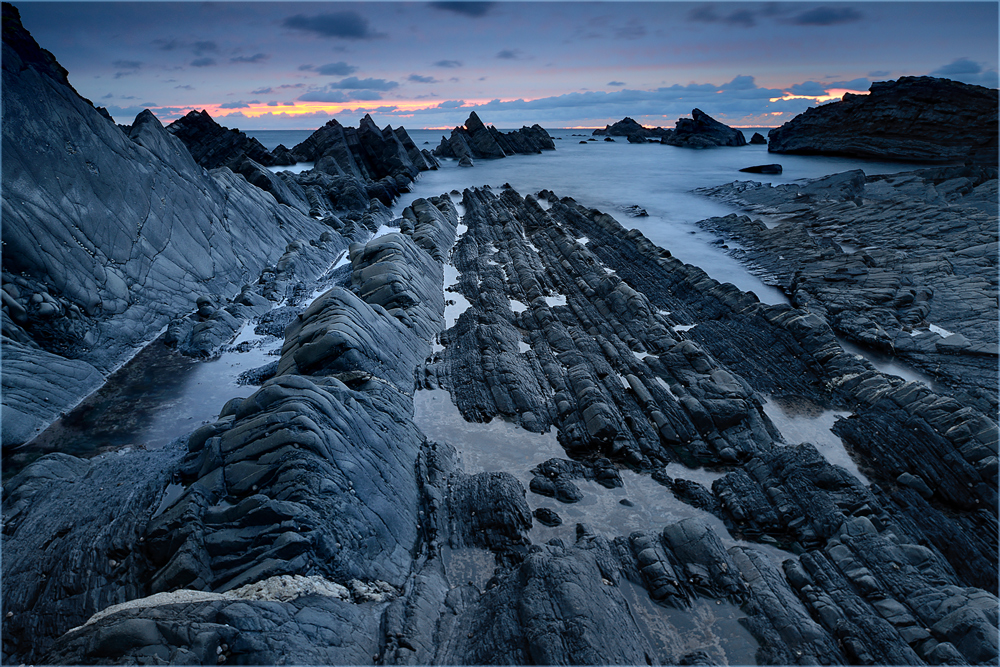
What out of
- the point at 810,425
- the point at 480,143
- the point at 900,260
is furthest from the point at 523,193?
the point at 480,143

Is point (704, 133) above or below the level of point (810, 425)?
above

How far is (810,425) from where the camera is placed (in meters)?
10.9

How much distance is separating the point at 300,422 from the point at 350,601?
116 inches

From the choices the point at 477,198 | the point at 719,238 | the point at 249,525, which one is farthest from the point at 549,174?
the point at 249,525

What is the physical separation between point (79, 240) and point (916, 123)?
260 ft

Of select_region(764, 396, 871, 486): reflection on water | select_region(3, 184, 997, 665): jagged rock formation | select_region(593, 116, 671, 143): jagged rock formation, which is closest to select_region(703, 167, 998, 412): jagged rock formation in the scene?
select_region(764, 396, 871, 486): reflection on water

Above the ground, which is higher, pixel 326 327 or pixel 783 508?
pixel 326 327

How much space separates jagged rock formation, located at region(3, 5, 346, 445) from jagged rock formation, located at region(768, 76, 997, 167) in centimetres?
6846

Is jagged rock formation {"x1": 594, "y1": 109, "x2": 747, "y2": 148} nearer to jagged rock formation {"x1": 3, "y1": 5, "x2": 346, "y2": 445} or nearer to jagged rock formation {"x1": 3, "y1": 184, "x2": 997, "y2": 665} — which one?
jagged rock formation {"x1": 3, "y1": 184, "x2": 997, "y2": 665}

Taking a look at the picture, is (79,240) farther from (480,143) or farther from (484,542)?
(480,143)

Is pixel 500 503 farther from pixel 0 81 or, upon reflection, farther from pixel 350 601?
pixel 0 81

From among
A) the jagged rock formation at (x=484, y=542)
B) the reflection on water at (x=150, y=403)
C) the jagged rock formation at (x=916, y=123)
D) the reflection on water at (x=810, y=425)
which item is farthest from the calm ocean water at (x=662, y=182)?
the reflection on water at (x=150, y=403)

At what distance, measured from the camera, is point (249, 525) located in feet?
21.7

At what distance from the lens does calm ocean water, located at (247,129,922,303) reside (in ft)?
88.6
